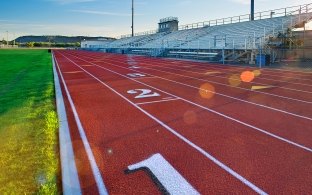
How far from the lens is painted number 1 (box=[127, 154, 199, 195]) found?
3885mm

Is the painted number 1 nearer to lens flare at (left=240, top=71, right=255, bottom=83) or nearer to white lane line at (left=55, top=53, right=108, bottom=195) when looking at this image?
white lane line at (left=55, top=53, right=108, bottom=195)

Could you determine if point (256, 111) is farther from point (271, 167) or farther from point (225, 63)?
point (225, 63)

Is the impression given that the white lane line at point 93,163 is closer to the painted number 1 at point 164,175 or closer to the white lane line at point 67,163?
the white lane line at point 67,163

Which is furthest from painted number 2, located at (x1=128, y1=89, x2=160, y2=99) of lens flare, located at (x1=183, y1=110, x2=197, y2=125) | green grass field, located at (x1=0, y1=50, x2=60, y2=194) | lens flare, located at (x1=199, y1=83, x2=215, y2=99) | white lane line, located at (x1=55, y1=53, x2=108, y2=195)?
white lane line, located at (x1=55, y1=53, x2=108, y2=195)

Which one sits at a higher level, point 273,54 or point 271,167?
point 273,54

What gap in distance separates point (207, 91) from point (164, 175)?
7635mm

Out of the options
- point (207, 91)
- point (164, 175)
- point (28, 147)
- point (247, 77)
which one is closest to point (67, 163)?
point (28, 147)

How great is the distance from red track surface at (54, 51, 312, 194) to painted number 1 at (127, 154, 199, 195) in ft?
0.32

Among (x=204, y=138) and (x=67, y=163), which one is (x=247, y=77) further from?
(x=67, y=163)

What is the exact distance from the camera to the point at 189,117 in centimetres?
764

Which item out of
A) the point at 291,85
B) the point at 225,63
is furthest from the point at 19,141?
the point at 225,63

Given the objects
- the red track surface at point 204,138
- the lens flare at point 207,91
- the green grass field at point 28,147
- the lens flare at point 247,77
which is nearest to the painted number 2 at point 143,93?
the red track surface at point 204,138

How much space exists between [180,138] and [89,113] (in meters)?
3.11

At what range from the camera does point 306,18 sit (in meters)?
27.5
